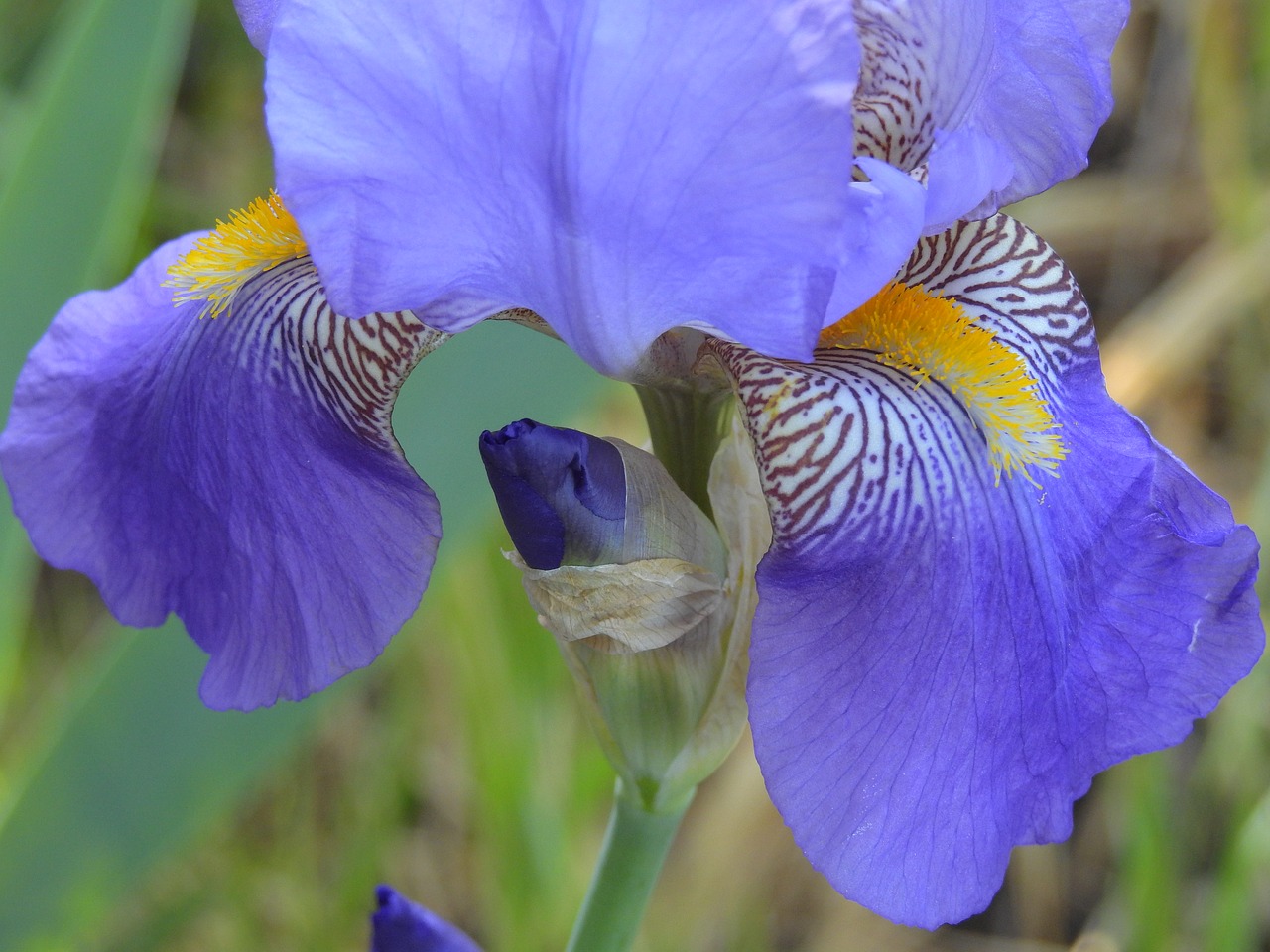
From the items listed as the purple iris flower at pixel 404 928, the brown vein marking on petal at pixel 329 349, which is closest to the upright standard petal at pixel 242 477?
the brown vein marking on petal at pixel 329 349

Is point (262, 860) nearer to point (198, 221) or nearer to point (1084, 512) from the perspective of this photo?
point (198, 221)

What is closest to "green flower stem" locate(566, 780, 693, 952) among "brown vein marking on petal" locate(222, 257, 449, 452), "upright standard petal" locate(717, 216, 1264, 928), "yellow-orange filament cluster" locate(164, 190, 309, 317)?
"upright standard petal" locate(717, 216, 1264, 928)

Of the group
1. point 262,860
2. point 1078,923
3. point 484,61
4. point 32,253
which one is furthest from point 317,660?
point 1078,923

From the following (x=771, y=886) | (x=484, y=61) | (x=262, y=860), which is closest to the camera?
(x=484, y=61)

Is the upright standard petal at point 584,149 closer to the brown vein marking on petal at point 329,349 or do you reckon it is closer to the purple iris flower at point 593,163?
the purple iris flower at point 593,163

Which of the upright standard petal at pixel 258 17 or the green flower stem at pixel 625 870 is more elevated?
the upright standard petal at pixel 258 17

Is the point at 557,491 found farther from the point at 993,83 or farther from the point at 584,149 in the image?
the point at 993,83
